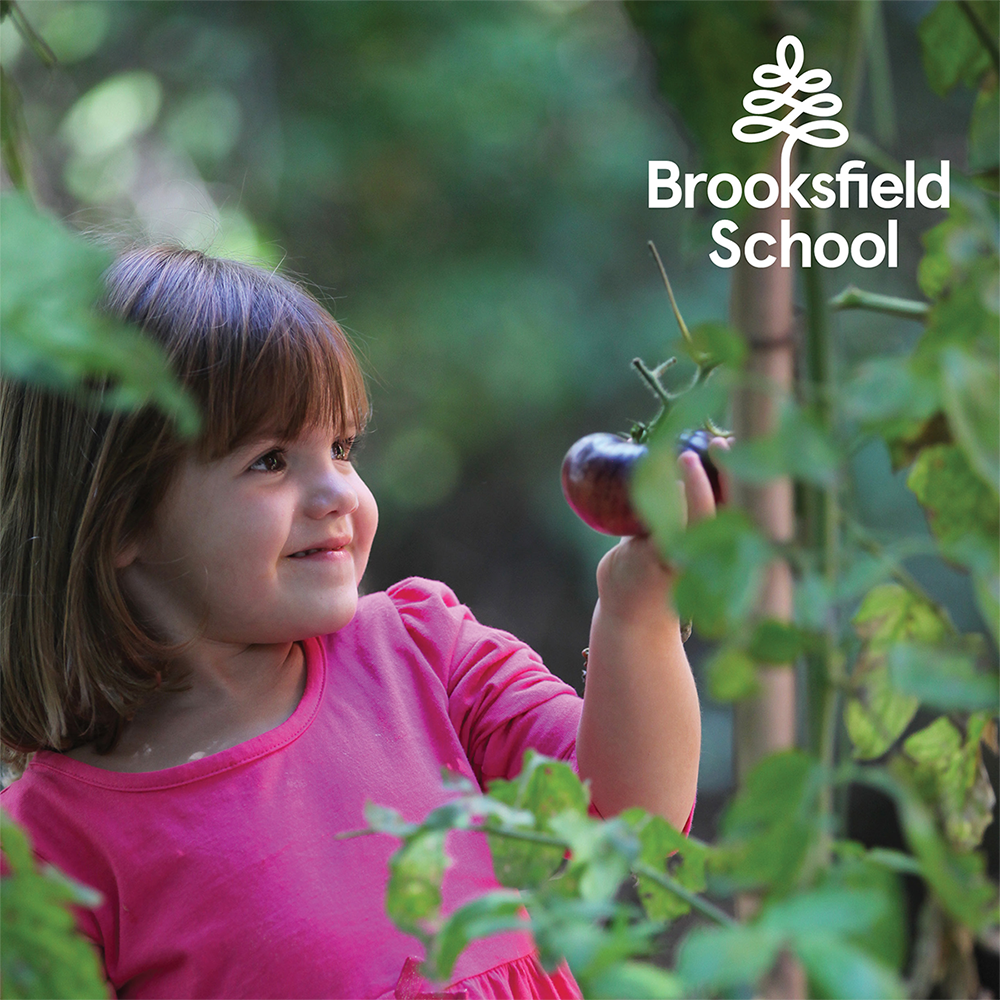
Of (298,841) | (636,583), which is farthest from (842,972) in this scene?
(298,841)

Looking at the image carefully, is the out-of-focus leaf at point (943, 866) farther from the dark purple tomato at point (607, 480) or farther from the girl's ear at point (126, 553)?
the girl's ear at point (126, 553)

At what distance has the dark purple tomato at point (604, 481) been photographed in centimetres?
65

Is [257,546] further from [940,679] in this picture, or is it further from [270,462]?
[940,679]

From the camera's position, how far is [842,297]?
1.19ft

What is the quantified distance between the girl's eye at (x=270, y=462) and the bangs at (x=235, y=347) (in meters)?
0.01

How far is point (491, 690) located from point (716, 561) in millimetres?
684

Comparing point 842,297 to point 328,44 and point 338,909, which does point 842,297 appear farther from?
point 328,44

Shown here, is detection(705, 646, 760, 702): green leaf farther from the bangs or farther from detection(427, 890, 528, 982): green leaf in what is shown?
the bangs

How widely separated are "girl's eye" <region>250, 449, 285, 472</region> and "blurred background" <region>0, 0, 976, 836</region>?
2.07 m

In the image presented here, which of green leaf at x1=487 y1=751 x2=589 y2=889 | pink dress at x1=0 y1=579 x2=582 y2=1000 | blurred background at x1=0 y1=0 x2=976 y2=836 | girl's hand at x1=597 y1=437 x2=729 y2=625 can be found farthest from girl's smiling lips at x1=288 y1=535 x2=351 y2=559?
blurred background at x1=0 y1=0 x2=976 y2=836

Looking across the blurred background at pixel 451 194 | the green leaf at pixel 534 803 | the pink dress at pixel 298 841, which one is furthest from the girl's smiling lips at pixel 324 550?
the blurred background at pixel 451 194

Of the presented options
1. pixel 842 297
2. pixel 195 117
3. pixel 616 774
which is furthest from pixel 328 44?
pixel 842 297

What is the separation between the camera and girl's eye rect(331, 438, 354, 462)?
93 cm

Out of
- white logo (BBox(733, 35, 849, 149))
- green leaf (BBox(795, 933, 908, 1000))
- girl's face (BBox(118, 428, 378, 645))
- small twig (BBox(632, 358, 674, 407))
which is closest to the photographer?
green leaf (BBox(795, 933, 908, 1000))
